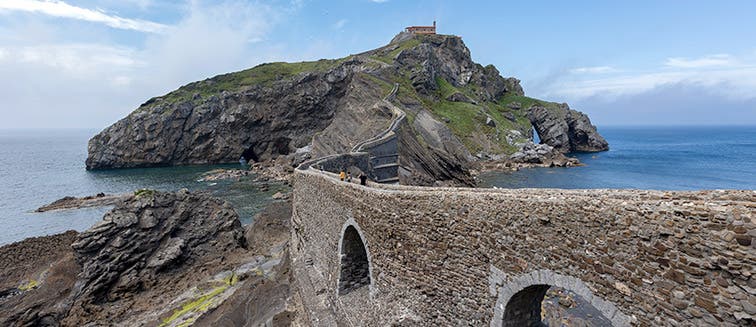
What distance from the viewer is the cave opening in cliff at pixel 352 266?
16123 millimetres

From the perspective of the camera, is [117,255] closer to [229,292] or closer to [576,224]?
[229,292]

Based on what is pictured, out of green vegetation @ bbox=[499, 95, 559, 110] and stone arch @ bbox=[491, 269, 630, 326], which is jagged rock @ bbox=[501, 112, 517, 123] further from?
stone arch @ bbox=[491, 269, 630, 326]

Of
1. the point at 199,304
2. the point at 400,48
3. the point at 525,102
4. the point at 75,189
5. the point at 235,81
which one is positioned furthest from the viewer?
the point at 525,102

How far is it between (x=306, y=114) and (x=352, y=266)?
8017cm

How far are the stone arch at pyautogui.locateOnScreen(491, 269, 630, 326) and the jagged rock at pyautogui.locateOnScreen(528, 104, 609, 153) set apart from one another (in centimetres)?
9447

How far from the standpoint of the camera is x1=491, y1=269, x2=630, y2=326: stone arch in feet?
24.0

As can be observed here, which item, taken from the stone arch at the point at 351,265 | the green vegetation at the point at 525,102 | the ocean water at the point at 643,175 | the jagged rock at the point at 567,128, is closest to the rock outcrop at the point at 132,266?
the stone arch at the point at 351,265

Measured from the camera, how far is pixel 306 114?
305 feet

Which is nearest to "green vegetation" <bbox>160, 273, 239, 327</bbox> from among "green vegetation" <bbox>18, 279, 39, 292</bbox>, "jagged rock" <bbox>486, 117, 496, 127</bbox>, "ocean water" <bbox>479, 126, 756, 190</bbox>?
"green vegetation" <bbox>18, 279, 39, 292</bbox>

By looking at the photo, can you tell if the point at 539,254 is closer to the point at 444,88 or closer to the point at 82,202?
the point at 82,202

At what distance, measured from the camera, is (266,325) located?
682 inches

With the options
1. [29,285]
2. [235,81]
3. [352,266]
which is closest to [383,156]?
[352,266]

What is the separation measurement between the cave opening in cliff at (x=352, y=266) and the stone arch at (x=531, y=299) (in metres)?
7.59

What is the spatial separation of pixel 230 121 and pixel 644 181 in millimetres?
83772
